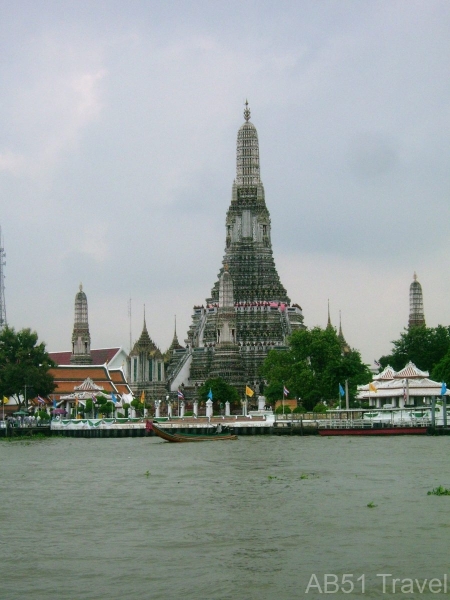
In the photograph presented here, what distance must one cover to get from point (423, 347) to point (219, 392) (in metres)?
21.5

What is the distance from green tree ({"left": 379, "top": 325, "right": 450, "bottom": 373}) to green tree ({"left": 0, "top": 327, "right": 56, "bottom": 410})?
33.6 metres

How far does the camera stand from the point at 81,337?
407 feet

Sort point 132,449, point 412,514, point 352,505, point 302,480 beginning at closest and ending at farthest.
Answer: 1. point 412,514
2. point 352,505
3. point 302,480
4. point 132,449

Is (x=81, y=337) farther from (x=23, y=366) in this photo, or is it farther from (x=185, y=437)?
(x=185, y=437)

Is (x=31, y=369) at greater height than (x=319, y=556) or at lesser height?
greater

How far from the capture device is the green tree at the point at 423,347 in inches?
4336

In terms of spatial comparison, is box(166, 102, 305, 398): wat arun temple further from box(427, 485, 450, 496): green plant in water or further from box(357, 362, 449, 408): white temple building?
box(427, 485, 450, 496): green plant in water

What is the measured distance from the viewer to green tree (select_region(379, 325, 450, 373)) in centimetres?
11012

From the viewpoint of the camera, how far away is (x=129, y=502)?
35.1 m

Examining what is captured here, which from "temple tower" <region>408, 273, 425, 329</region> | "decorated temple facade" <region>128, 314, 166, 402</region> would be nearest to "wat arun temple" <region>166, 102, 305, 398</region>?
"decorated temple facade" <region>128, 314, 166, 402</region>

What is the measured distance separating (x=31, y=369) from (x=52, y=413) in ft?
14.0

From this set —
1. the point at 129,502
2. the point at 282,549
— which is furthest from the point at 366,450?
the point at 282,549

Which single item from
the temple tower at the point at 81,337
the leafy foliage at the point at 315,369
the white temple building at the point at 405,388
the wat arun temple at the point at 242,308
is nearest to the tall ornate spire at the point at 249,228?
the wat arun temple at the point at 242,308

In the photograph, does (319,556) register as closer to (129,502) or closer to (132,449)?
(129,502)
